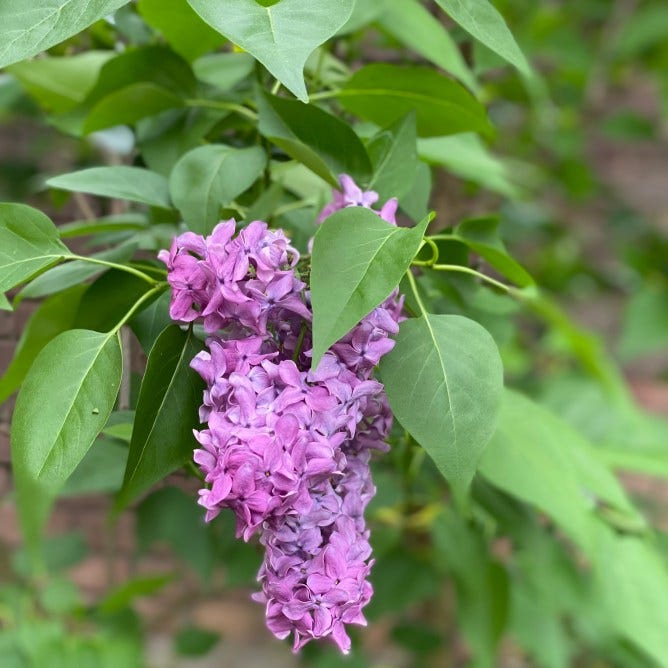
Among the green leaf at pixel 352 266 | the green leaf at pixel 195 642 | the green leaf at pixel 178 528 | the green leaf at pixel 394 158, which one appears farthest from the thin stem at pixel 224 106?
the green leaf at pixel 195 642

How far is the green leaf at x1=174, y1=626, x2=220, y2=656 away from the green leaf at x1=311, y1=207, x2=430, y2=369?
2.75 feet

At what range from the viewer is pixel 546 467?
0.72 m

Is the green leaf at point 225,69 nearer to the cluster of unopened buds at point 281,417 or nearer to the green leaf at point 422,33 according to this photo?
the green leaf at point 422,33

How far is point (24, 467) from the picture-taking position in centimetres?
45

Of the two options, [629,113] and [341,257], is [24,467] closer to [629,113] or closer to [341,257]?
[341,257]

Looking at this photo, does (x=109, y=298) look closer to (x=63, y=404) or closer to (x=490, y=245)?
(x=63, y=404)

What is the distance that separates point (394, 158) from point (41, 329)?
0.25 m

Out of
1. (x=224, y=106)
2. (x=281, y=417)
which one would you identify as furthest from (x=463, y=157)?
(x=281, y=417)

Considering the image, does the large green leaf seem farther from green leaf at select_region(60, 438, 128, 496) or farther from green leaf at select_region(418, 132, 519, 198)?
green leaf at select_region(60, 438, 128, 496)

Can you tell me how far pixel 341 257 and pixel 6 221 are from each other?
171 mm

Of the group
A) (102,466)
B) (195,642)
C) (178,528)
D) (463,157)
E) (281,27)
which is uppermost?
(281,27)

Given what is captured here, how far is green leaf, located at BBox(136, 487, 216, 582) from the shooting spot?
39.6 inches

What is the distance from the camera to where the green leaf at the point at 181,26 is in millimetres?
616

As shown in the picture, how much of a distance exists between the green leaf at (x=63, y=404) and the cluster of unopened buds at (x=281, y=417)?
45 mm
